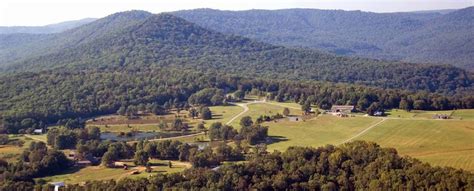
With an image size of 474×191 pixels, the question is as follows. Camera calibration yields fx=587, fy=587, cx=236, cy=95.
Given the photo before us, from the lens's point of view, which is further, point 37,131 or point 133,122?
point 133,122

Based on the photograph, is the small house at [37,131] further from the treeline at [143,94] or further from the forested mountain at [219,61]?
the forested mountain at [219,61]

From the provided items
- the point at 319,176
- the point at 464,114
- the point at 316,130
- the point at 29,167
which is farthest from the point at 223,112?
the point at 319,176

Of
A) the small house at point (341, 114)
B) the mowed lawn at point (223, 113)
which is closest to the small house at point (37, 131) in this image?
the mowed lawn at point (223, 113)

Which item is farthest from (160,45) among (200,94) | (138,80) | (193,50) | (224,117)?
(224,117)

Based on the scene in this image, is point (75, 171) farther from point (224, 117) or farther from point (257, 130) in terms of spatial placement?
point (224, 117)

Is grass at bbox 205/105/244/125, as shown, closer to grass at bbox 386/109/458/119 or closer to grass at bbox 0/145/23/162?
grass at bbox 386/109/458/119

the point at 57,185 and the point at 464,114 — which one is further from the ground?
the point at 464,114

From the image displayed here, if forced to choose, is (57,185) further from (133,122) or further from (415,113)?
(415,113)

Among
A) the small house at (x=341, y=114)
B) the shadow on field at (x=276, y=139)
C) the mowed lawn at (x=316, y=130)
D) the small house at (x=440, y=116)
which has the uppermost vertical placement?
the small house at (x=440, y=116)
